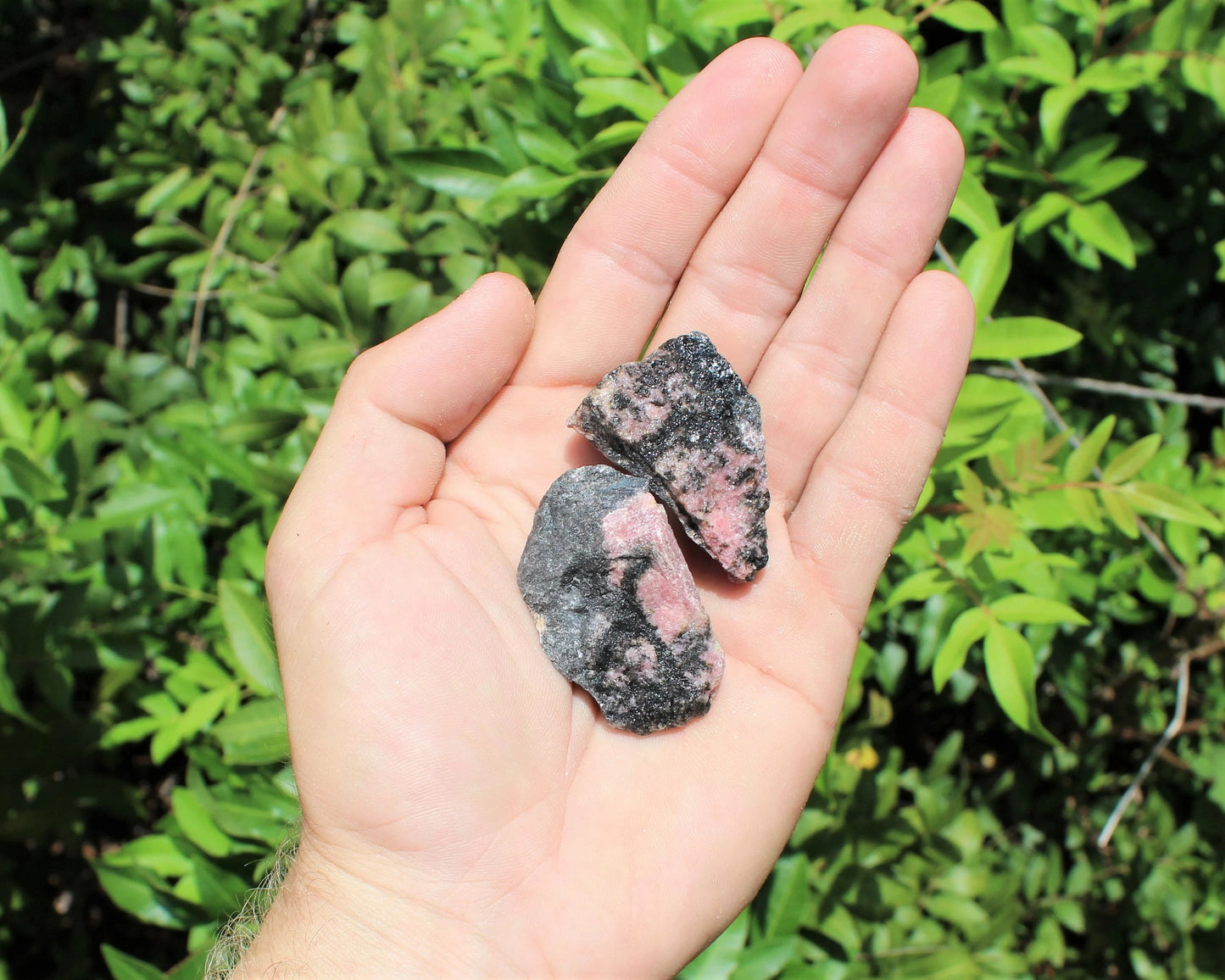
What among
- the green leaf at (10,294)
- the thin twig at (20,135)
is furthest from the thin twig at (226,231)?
the thin twig at (20,135)

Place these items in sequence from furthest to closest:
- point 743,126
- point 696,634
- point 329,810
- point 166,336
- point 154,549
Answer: point 166,336
point 154,549
point 743,126
point 696,634
point 329,810

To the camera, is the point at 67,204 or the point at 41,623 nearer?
the point at 41,623

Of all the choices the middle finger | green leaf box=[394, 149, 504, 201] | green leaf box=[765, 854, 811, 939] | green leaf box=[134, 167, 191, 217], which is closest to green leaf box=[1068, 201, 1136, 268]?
Result: the middle finger

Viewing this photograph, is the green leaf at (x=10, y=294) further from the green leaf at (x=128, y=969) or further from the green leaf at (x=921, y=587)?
the green leaf at (x=921, y=587)

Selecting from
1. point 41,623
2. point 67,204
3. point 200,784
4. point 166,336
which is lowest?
point 200,784

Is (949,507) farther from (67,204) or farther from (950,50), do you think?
(67,204)

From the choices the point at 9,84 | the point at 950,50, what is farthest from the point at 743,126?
the point at 9,84

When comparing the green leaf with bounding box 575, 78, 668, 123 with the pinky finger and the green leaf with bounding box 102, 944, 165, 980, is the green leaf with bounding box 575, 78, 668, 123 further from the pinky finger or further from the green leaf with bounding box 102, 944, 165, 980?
the green leaf with bounding box 102, 944, 165, 980
